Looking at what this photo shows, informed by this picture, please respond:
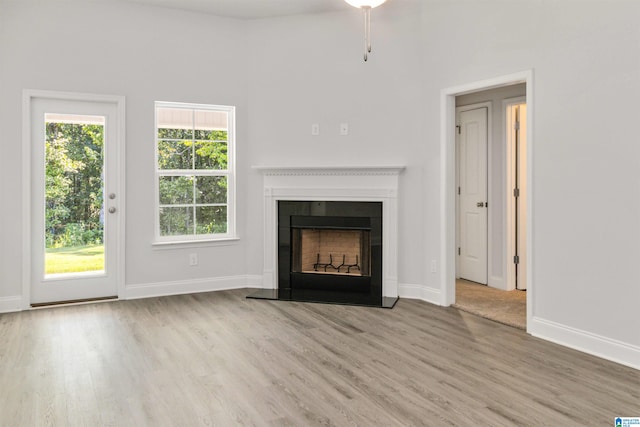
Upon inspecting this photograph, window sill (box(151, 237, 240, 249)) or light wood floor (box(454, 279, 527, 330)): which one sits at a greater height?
window sill (box(151, 237, 240, 249))

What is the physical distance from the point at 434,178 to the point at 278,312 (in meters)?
1.98

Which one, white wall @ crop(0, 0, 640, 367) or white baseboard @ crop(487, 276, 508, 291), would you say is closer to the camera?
white wall @ crop(0, 0, 640, 367)

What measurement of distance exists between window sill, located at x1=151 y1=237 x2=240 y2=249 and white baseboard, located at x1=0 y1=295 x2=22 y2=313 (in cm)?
129

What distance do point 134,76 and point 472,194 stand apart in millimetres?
4007

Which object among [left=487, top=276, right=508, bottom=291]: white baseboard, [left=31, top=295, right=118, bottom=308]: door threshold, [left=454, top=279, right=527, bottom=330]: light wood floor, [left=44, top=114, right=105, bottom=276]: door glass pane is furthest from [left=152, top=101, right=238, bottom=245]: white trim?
[left=487, top=276, right=508, bottom=291]: white baseboard

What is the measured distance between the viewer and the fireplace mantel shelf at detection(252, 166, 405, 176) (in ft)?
16.2

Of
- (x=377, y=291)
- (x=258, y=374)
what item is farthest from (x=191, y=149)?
(x=258, y=374)

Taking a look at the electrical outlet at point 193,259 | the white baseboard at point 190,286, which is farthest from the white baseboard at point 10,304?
the electrical outlet at point 193,259

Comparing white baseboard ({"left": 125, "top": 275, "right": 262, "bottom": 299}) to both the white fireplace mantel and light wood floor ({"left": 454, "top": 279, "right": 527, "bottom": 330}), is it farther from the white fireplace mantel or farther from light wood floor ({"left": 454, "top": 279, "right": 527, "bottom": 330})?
light wood floor ({"left": 454, "top": 279, "right": 527, "bottom": 330})

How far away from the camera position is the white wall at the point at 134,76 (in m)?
4.49

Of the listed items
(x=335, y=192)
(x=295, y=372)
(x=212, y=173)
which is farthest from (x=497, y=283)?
(x=212, y=173)

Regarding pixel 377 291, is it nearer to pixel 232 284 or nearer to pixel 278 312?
pixel 278 312

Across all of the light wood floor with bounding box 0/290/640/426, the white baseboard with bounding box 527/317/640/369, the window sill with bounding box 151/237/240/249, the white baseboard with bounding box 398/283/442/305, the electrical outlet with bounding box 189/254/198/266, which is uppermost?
the window sill with bounding box 151/237/240/249

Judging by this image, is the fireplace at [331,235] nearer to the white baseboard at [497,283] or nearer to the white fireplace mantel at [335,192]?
the white fireplace mantel at [335,192]
